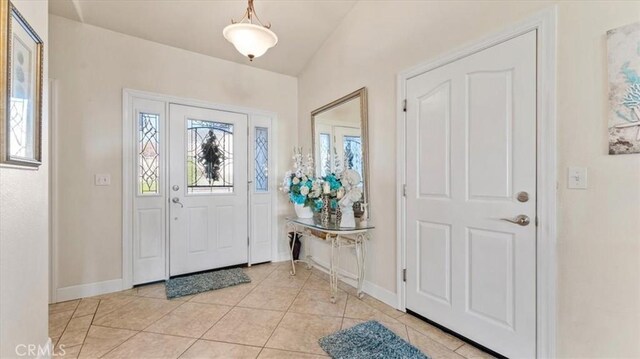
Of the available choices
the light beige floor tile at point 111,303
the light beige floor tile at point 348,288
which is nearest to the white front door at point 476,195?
the light beige floor tile at point 348,288

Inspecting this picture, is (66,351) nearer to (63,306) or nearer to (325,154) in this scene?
(63,306)

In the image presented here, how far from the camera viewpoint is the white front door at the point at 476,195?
66.6 inches

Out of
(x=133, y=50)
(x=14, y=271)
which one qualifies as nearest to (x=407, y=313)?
(x=14, y=271)

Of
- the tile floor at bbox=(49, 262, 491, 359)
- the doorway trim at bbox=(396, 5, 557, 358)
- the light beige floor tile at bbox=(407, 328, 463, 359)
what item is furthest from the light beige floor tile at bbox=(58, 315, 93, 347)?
the doorway trim at bbox=(396, 5, 557, 358)

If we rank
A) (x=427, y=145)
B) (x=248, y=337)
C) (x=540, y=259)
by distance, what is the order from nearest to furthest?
1. (x=540, y=259)
2. (x=248, y=337)
3. (x=427, y=145)

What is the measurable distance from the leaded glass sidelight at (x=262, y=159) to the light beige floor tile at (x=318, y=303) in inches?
62.8

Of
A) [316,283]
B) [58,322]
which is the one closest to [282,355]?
[316,283]

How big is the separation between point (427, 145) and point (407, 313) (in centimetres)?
147

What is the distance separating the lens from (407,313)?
95.3 inches

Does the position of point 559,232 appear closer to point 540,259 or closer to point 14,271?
point 540,259

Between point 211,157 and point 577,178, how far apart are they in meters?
3.45

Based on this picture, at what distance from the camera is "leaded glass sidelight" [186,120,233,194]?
11.1ft

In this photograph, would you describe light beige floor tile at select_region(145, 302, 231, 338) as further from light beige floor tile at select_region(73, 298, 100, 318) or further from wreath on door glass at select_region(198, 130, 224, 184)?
wreath on door glass at select_region(198, 130, 224, 184)

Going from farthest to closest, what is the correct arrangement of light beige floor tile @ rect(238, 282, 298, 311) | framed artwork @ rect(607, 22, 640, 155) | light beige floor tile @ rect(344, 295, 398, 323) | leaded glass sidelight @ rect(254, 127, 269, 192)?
leaded glass sidelight @ rect(254, 127, 269, 192), light beige floor tile @ rect(238, 282, 298, 311), light beige floor tile @ rect(344, 295, 398, 323), framed artwork @ rect(607, 22, 640, 155)
